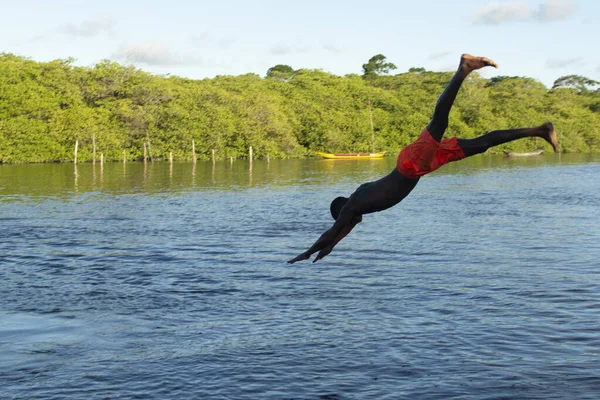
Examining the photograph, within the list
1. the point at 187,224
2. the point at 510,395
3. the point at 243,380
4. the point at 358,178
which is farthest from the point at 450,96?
the point at 358,178

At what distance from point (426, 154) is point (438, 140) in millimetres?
244

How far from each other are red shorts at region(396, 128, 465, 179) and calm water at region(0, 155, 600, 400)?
4.27 metres

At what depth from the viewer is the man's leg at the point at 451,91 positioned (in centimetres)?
835

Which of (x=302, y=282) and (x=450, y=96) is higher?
(x=450, y=96)

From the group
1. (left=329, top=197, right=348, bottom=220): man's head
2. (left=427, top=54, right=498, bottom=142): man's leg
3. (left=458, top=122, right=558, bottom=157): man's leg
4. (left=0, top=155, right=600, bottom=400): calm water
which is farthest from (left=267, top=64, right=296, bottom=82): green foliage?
(left=458, top=122, right=558, bottom=157): man's leg

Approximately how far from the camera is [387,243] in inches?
1025

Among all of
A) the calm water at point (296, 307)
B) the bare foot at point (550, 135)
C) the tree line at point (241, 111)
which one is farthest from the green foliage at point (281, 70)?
the bare foot at point (550, 135)

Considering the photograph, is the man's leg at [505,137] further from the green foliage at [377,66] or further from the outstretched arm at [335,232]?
the green foliage at [377,66]

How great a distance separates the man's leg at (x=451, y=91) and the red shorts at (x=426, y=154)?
10cm

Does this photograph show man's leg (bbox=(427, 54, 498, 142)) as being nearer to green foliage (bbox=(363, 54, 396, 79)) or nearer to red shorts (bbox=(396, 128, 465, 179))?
red shorts (bbox=(396, 128, 465, 179))

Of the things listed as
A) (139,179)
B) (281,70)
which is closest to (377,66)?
(281,70)

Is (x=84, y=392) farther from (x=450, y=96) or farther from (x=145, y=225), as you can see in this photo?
(x=145, y=225)

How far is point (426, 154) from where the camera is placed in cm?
884

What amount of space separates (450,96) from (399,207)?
30169 millimetres
